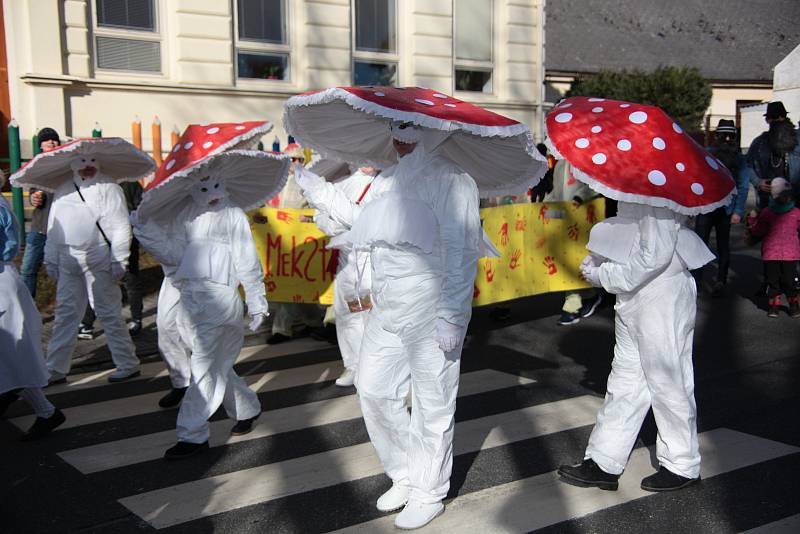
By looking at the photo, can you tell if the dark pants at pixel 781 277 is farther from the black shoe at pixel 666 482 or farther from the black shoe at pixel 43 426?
the black shoe at pixel 43 426

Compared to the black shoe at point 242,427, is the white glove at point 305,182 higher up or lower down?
higher up

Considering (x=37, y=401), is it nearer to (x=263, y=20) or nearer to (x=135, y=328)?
(x=135, y=328)

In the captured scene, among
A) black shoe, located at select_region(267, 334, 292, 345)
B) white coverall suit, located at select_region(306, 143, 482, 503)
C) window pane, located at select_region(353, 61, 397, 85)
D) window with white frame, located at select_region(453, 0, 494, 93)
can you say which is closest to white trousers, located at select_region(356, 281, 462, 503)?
white coverall suit, located at select_region(306, 143, 482, 503)

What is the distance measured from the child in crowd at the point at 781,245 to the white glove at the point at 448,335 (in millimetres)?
6410

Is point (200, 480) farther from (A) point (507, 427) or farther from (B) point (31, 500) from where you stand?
(A) point (507, 427)

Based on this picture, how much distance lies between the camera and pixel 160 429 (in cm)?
597

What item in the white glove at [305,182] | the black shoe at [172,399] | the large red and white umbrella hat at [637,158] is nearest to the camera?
the large red and white umbrella hat at [637,158]

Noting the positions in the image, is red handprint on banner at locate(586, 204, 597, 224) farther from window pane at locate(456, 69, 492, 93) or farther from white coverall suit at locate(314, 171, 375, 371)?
window pane at locate(456, 69, 492, 93)

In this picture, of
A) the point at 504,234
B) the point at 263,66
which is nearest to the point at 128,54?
the point at 263,66

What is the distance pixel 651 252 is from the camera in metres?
4.33

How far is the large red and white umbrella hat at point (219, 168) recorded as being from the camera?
519 cm

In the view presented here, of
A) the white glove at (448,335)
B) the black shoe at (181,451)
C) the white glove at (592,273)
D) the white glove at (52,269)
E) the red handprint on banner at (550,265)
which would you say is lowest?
the black shoe at (181,451)

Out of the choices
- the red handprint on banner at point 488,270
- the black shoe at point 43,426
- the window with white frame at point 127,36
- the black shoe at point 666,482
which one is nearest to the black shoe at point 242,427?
the black shoe at point 43,426

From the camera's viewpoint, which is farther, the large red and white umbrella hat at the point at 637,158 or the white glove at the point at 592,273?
the white glove at the point at 592,273
